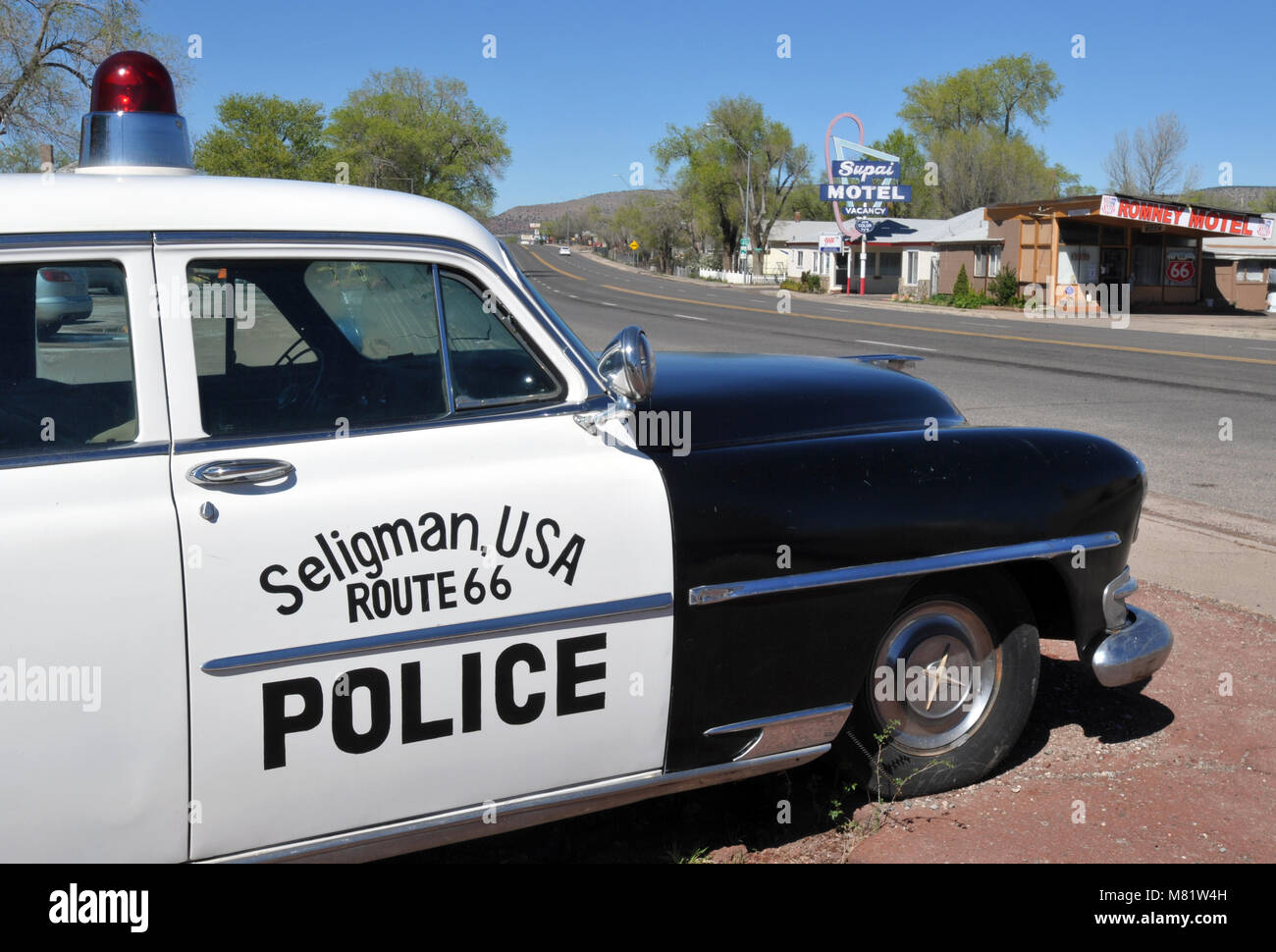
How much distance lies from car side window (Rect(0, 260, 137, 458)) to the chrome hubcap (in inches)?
83.7

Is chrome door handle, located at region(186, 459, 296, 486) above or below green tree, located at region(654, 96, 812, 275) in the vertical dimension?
below

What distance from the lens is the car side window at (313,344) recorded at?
8.61 feet

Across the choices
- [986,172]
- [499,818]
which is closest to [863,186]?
[986,172]

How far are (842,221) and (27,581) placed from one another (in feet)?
186

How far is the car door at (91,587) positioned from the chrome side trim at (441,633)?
14 cm

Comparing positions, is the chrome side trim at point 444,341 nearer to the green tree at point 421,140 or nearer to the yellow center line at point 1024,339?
the yellow center line at point 1024,339

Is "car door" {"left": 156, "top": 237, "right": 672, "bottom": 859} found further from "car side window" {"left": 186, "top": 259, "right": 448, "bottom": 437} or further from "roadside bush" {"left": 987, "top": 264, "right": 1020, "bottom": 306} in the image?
"roadside bush" {"left": 987, "top": 264, "right": 1020, "bottom": 306}

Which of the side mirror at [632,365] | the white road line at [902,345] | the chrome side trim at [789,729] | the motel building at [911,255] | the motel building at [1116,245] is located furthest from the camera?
the motel building at [911,255]

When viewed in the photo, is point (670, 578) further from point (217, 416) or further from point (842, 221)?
point (842, 221)

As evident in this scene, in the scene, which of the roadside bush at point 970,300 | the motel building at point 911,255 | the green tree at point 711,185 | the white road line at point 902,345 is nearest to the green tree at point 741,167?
the green tree at point 711,185

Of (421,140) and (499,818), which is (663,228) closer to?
(421,140)

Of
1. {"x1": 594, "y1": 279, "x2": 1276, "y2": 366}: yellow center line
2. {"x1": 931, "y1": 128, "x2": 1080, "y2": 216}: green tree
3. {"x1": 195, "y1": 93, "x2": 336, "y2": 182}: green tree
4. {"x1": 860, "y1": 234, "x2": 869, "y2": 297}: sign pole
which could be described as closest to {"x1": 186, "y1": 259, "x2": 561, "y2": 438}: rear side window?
{"x1": 594, "y1": 279, "x2": 1276, "y2": 366}: yellow center line

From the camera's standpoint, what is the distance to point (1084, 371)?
651 inches

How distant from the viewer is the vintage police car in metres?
2.36
